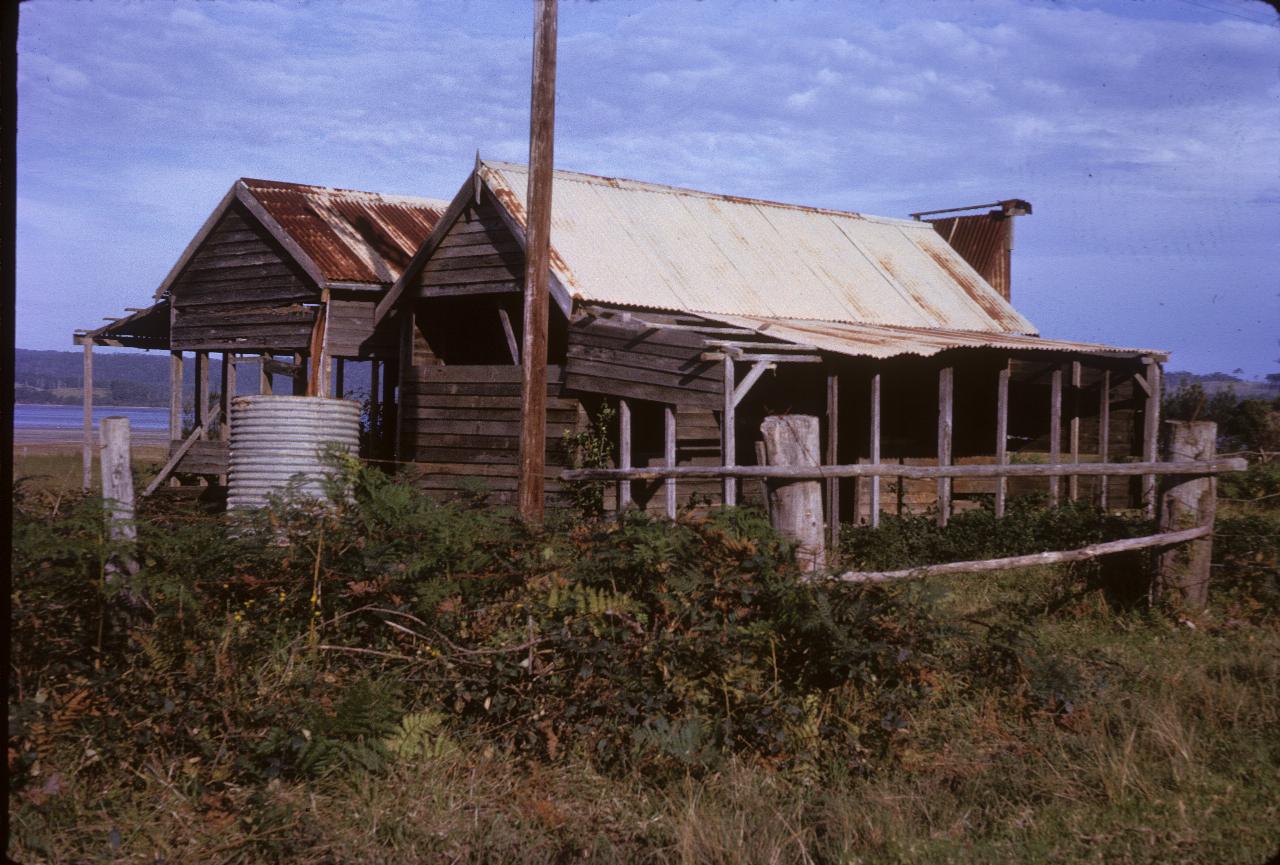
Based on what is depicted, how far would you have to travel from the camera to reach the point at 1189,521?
283 inches

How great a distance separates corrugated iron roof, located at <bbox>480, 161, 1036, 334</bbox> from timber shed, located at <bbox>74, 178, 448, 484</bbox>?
390 centimetres

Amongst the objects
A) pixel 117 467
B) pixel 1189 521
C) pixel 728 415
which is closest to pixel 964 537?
pixel 728 415

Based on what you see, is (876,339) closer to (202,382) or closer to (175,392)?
(202,382)

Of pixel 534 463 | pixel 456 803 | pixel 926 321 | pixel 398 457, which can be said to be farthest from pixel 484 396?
pixel 456 803

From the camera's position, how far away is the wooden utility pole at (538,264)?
934 centimetres

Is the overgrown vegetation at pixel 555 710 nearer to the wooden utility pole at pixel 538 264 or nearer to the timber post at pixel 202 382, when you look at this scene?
the wooden utility pole at pixel 538 264

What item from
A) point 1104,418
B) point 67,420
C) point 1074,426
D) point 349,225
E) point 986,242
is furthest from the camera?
point 67,420

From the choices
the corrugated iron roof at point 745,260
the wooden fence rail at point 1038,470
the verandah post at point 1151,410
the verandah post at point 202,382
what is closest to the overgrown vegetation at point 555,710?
the wooden fence rail at point 1038,470

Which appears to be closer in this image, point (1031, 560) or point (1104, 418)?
point (1031, 560)

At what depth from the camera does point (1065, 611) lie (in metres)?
7.52

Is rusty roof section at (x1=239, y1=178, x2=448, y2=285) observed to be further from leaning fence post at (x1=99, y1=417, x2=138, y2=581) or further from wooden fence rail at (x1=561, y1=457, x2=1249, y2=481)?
leaning fence post at (x1=99, y1=417, x2=138, y2=581)

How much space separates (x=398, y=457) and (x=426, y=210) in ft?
22.9

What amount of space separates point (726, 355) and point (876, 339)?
2.53m

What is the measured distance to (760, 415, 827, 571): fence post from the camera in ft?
17.5
